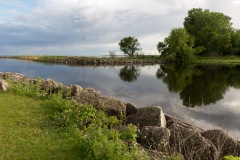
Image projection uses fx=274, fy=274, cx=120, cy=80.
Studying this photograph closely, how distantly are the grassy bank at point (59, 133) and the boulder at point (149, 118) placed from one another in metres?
0.98

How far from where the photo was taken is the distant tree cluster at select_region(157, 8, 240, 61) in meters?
95.2

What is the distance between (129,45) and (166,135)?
10235cm

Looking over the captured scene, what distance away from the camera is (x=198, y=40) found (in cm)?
10775

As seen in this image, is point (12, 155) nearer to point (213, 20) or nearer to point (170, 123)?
point (170, 123)

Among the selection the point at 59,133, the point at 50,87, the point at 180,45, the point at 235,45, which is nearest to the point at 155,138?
the point at 59,133

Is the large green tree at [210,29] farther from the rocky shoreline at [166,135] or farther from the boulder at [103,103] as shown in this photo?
the rocky shoreline at [166,135]

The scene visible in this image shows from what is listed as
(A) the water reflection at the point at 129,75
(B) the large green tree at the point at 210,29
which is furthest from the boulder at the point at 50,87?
(B) the large green tree at the point at 210,29

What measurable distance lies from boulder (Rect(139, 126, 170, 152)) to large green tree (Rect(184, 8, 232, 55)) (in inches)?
3809

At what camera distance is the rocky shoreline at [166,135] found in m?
9.98

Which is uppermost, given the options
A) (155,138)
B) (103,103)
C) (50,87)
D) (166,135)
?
(50,87)

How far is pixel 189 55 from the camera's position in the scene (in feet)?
306

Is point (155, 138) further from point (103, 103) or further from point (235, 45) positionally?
point (235, 45)

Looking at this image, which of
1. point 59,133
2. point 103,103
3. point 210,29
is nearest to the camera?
point 59,133

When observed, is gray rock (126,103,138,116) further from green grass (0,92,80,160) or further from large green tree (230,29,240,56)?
large green tree (230,29,240,56)
